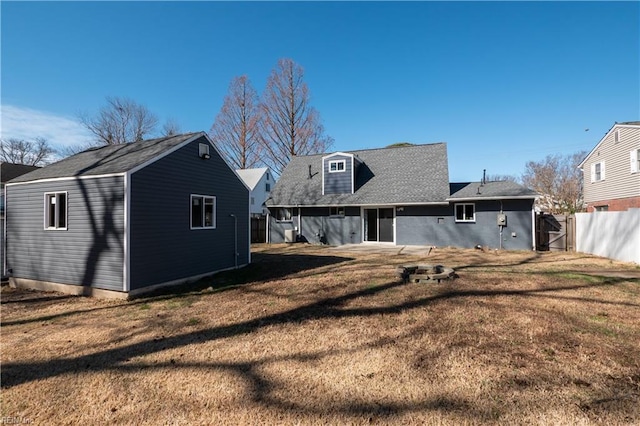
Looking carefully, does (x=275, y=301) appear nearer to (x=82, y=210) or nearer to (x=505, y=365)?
(x=505, y=365)

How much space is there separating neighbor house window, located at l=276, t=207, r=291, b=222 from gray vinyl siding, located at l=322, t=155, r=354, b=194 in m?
2.85

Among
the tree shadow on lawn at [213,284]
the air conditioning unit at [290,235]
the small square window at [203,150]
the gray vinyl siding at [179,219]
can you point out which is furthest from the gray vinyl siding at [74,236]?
the air conditioning unit at [290,235]

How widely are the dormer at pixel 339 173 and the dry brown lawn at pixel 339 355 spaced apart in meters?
11.6

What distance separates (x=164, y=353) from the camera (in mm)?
4590

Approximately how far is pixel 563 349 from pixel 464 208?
1294 cm

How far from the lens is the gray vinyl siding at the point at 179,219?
8.12 metres

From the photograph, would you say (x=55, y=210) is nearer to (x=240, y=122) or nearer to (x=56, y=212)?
(x=56, y=212)

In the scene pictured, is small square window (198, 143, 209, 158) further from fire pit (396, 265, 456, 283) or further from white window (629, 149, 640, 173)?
white window (629, 149, 640, 173)

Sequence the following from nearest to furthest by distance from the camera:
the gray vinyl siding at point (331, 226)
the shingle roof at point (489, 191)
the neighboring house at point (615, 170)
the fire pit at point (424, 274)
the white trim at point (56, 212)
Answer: the fire pit at point (424, 274), the white trim at point (56, 212), the shingle roof at point (489, 191), the neighboring house at point (615, 170), the gray vinyl siding at point (331, 226)

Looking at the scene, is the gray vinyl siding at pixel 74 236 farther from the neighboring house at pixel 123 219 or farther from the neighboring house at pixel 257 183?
the neighboring house at pixel 257 183

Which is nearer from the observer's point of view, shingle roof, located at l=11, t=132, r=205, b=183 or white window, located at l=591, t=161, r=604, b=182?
shingle roof, located at l=11, t=132, r=205, b=183

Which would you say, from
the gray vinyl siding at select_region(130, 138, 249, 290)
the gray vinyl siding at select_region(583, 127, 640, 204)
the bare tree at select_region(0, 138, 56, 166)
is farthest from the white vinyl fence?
the bare tree at select_region(0, 138, 56, 166)

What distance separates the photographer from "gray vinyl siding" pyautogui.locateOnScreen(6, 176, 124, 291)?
26.0 ft

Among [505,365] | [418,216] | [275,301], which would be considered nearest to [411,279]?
[275,301]
